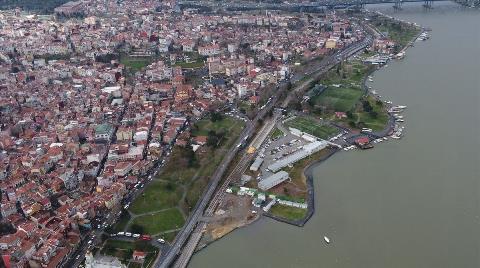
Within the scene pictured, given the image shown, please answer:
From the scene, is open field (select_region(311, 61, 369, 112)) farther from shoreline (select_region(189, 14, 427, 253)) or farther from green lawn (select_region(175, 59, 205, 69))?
green lawn (select_region(175, 59, 205, 69))

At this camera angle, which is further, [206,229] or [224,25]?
[224,25]

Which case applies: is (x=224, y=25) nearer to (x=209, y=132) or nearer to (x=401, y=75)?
(x=401, y=75)

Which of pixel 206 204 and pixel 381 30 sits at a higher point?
pixel 381 30

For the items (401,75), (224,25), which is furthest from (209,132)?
(224,25)

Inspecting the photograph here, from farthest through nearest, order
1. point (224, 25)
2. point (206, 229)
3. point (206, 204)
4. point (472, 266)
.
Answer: point (224, 25) → point (206, 204) → point (206, 229) → point (472, 266)

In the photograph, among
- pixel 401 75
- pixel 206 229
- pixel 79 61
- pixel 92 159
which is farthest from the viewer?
pixel 79 61

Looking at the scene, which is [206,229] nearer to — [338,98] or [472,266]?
[472,266]

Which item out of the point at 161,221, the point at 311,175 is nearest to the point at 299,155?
the point at 311,175

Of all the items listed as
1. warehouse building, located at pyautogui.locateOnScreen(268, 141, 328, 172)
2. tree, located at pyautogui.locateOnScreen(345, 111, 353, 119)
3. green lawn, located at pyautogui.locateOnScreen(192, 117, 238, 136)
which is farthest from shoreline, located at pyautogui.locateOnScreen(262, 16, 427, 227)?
green lawn, located at pyautogui.locateOnScreen(192, 117, 238, 136)
